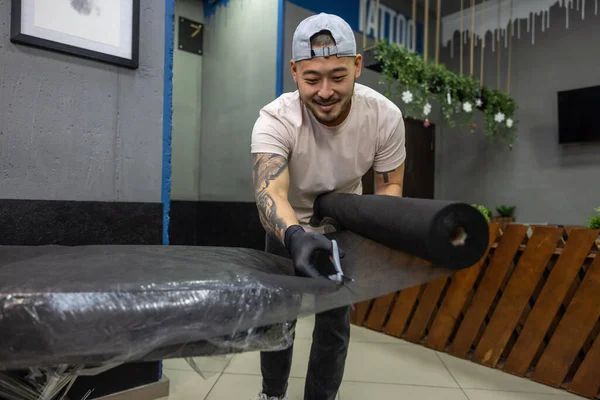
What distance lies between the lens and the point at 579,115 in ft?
13.1

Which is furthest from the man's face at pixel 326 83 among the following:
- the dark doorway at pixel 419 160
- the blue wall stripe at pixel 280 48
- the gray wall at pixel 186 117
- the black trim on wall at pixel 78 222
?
the dark doorway at pixel 419 160

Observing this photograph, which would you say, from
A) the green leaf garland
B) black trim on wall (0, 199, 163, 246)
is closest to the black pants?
black trim on wall (0, 199, 163, 246)

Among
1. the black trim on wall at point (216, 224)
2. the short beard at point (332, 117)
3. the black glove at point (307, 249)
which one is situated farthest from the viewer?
the black trim on wall at point (216, 224)

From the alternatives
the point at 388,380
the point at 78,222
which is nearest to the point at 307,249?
the point at 78,222

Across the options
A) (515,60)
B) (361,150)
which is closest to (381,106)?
(361,150)

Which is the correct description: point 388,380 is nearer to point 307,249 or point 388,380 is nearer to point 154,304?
point 307,249

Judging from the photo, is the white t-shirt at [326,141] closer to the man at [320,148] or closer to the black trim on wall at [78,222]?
the man at [320,148]

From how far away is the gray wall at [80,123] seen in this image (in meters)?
1.20

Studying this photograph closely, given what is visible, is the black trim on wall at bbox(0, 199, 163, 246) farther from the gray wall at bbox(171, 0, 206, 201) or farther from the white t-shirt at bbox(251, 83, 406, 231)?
the gray wall at bbox(171, 0, 206, 201)

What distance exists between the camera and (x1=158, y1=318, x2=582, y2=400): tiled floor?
1576 millimetres

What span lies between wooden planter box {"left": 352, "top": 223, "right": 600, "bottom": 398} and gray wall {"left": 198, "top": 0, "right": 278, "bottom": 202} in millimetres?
1630

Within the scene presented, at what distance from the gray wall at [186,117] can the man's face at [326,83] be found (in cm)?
257

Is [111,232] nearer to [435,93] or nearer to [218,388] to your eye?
[218,388]

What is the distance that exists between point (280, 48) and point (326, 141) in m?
1.95
